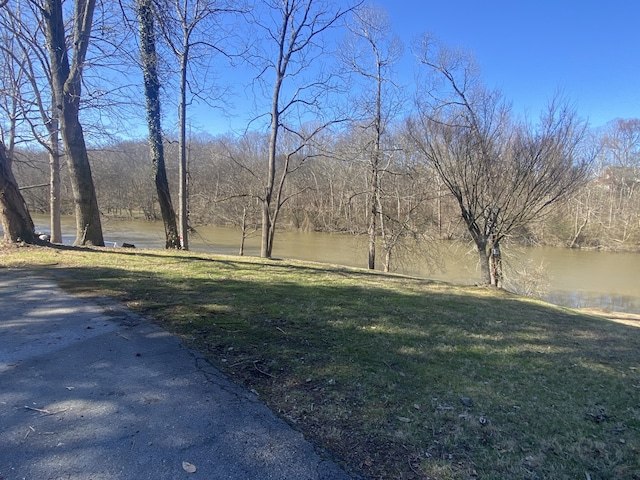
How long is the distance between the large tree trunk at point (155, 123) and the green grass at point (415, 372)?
223 inches

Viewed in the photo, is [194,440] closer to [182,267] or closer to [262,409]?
[262,409]

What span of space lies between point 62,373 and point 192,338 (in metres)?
1.09

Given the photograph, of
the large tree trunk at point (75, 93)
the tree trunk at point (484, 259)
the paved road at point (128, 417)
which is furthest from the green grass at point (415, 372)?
the tree trunk at point (484, 259)

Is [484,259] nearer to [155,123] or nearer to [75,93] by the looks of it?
[155,123]

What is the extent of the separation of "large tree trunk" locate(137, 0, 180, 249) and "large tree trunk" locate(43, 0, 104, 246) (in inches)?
61.2

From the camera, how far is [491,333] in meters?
4.91

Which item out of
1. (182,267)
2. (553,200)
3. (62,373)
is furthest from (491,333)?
(553,200)

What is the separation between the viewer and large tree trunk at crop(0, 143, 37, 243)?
7.77 m

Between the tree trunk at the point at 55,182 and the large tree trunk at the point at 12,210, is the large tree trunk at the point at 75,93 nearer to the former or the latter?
the large tree trunk at the point at 12,210

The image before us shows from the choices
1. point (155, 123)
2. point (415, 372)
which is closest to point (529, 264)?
point (415, 372)

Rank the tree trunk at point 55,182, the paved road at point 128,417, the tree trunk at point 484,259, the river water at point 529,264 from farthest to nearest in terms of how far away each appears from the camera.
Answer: the river water at point 529,264, the tree trunk at point 55,182, the tree trunk at point 484,259, the paved road at point 128,417

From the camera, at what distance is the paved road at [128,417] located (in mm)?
1905

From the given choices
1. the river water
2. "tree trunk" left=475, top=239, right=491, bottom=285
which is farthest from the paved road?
the river water

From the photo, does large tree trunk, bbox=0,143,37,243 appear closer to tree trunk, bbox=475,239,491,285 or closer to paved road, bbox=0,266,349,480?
paved road, bbox=0,266,349,480
